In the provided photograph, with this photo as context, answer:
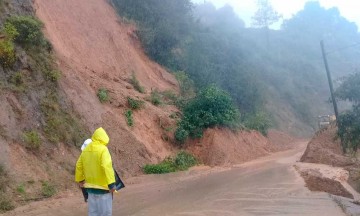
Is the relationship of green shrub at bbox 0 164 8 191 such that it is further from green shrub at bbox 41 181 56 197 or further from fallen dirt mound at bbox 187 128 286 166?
fallen dirt mound at bbox 187 128 286 166

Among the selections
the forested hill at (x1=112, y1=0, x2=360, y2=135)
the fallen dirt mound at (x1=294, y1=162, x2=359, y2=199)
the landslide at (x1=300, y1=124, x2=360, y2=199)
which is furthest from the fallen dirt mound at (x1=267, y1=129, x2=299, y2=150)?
the fallen dirt mound at (x1=294, y1=162, x2=359, y2=199)

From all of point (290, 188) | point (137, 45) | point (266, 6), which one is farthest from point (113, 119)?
point (266, 6)

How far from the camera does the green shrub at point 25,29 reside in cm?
1407

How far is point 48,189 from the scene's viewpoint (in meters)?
11.4

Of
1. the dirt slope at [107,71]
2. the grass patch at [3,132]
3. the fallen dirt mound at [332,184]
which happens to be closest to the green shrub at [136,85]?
the dirt slope at [107,71]

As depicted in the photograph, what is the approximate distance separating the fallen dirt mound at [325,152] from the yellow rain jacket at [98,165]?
10782mm

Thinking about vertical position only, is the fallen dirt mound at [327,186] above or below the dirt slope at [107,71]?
below

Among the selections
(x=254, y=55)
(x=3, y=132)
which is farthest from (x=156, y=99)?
(x=254, y=55)

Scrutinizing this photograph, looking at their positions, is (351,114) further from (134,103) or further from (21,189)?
(134,103)

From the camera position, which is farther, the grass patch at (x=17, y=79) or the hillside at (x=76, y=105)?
the grass patch at (x=17, y=79)

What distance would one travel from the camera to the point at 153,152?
17.8 m

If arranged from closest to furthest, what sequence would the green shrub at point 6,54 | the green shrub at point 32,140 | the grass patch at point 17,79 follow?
the green shrub at point 32,140, the green shrub at point 6,54, the grass patch at point 17,79

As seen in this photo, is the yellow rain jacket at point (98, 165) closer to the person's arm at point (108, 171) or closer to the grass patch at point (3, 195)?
the person's arm at point (108, 171)

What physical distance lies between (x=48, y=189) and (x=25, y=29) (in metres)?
5.95
